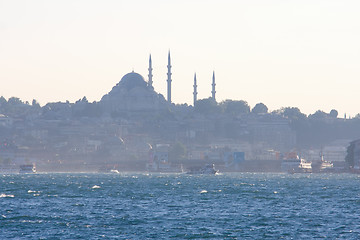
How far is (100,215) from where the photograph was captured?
250ft

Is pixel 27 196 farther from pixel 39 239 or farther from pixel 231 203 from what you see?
pixel 39 239

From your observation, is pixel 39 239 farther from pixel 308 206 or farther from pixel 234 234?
pixel 308 206

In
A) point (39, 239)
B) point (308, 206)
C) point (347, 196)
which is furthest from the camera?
point (347, 196)

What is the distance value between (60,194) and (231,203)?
2278 centimetres

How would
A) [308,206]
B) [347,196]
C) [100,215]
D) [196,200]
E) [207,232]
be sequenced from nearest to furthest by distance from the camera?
[207,232]
[100,215]
[308,206]
[196,200]
[347,196]

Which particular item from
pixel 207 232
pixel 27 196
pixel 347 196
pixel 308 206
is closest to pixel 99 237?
pixel 207 232

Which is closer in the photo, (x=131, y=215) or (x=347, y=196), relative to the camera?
(x=131, y=215)

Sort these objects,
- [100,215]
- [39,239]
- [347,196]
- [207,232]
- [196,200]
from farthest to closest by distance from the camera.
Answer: [347,196]
[196,200]
[100,215]
[207,232]
[39,239]

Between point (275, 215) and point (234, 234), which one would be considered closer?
point (234, 234)

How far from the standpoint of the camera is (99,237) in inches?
2436

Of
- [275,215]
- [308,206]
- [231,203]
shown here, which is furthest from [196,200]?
[275,215]

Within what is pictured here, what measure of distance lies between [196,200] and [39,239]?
36515 mm

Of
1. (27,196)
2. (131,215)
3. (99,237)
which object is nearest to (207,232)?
(99,237)

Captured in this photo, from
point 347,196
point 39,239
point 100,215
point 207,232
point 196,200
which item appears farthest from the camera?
point 347,196
